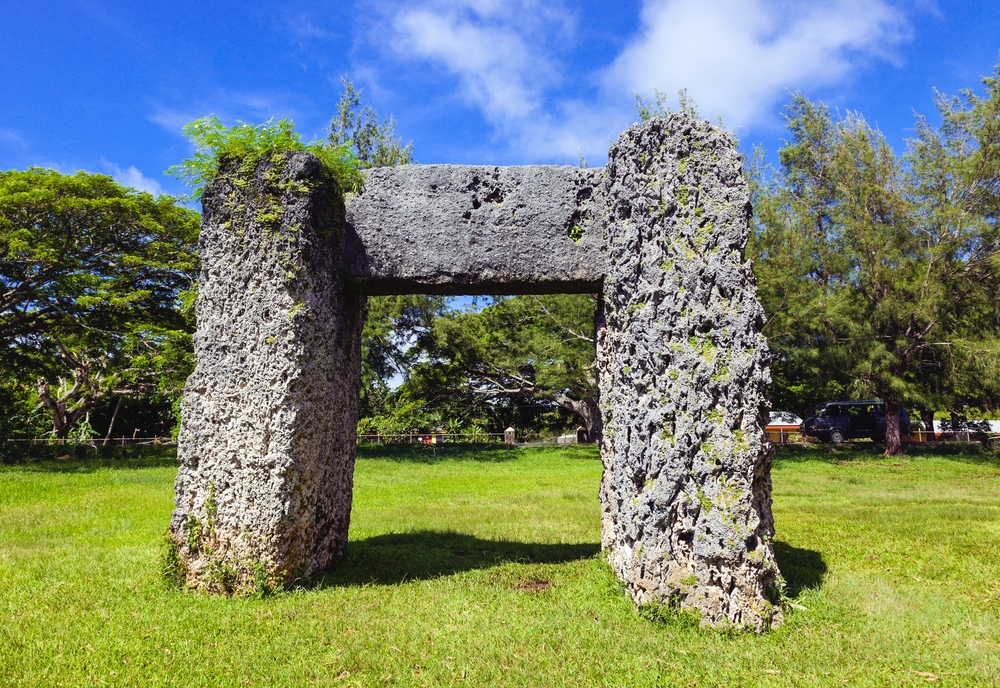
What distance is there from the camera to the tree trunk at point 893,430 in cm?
1828

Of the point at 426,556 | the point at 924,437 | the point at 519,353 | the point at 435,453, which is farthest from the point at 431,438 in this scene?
the point at 924,437

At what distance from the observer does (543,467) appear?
17062 mm

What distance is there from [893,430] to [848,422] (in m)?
5.66

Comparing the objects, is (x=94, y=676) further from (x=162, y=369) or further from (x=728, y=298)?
(x=162, y=369)

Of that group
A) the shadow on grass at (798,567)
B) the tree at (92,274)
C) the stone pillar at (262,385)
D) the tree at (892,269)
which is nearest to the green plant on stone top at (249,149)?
the stone pillar at (262,385)

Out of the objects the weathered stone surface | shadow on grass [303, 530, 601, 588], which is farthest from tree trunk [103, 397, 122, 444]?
the weathered stone surface

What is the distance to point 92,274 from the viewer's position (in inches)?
614

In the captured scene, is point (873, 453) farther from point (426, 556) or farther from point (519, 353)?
point (426, 556)

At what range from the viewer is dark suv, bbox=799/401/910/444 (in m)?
23.3

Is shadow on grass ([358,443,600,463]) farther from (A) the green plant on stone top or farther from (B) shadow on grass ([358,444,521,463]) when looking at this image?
(A) the green plant on stone top

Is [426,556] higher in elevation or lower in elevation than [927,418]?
lower

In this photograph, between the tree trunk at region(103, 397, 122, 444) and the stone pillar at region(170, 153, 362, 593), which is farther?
the tree trunk at region(103, 397, 122, 444)

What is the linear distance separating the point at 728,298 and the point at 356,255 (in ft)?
10.7

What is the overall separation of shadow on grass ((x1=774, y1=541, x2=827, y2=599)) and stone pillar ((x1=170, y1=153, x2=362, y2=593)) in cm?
404
